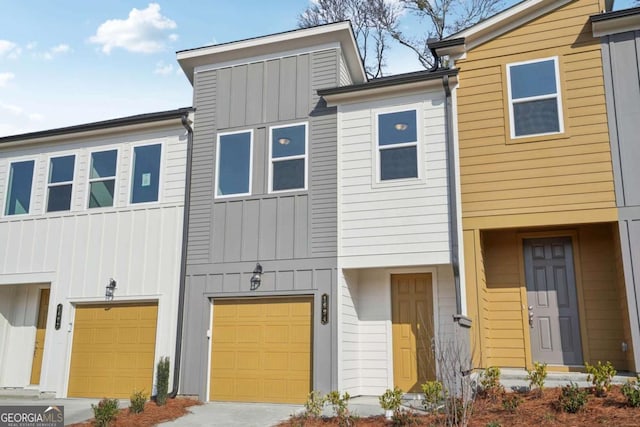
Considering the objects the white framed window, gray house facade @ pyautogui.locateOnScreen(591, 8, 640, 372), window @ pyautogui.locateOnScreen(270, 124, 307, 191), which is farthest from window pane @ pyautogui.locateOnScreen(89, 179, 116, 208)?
gray house facade @ pyautogui.locateOnScreen(591, 8, 640, 372)

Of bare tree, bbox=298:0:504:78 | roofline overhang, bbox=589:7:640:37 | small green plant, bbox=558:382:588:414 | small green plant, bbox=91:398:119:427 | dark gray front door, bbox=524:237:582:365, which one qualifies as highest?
bare tree, bbox=298:0:504:78

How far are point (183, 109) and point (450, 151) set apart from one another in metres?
5.55

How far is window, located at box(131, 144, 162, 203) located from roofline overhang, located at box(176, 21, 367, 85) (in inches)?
78.1

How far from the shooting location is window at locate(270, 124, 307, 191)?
10062mm

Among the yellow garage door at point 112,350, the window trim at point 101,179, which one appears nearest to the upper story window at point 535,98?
the yellow garage door at point 112,350

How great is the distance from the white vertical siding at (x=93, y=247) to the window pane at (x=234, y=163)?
34.8 inches

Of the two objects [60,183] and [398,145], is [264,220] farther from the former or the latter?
[60,183]

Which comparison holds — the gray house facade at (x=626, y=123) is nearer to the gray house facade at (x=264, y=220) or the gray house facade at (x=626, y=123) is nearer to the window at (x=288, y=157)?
the gray house facade at (x=264, y=220)

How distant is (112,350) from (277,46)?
22.9 ft

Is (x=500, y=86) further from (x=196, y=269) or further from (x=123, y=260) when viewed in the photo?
(x=123, y=260)

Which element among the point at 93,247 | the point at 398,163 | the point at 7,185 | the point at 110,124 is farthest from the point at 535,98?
the point at 7,185

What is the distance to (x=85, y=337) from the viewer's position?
10836 mm

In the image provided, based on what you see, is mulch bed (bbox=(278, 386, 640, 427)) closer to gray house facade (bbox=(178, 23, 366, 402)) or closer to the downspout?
gray house facade (bbox=(178, 23, 366, 402))

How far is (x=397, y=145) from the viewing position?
9555 millimetres
